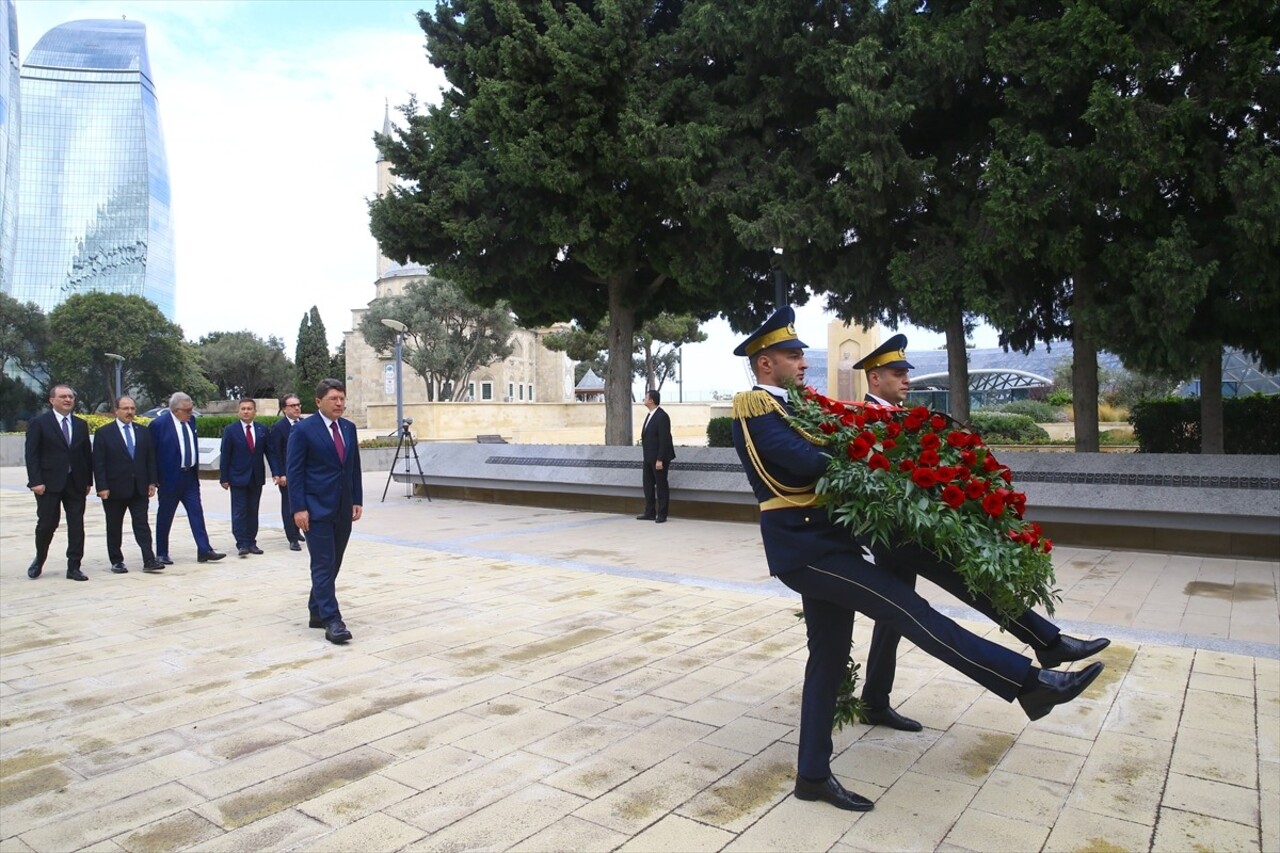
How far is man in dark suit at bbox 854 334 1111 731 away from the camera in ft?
11.4

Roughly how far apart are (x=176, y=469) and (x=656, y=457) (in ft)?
19.4

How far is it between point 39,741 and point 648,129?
9.77m

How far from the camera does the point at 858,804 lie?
10.6 feet

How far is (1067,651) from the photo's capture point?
3422 mm

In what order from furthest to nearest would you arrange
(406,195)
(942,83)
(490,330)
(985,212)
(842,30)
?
(490,330), (406,195), (842,30), (942,83), (985,212)

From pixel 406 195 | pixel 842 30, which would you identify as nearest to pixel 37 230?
pixel 406 195

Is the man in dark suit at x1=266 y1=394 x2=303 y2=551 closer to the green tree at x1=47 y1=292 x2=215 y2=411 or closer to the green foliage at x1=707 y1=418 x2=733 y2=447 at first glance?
the green foliage at x1=707 y1=418 x2=733 y2=447

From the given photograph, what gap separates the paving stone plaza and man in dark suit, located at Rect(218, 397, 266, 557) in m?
2.38

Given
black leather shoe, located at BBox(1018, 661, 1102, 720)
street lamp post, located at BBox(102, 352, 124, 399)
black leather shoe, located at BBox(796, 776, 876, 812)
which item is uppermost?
street lamp post, located at BBox(102, 352, 124, 399)

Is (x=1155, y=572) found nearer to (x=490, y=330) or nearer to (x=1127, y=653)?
(x=1127, y=653)

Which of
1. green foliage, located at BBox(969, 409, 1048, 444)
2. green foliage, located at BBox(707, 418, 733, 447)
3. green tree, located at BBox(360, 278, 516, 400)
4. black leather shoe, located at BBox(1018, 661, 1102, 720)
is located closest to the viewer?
black leather shoe, located at BBox(1018, 661, 1102, 720)

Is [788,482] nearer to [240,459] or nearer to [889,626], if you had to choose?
[889,626]

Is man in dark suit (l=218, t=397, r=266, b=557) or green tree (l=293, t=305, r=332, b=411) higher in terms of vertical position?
green tree (l=293, t=305, r=332, b=411)

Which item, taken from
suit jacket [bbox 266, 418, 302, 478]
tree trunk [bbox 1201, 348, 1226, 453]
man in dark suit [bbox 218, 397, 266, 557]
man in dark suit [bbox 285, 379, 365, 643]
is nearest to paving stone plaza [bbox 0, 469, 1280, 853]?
man in dark suit [bbox 285, 379, 365, 643]
